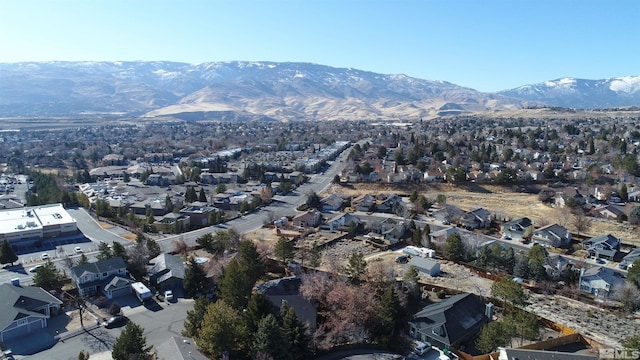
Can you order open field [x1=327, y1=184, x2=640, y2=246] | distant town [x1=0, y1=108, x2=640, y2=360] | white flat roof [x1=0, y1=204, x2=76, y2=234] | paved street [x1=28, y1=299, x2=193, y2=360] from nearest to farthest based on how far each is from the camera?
paved street [x1=28, y1=299, x2=193, y2=360], distant town [x1=0, y1=108, x2=640, y2=360], white flat roof [x1=0, y1=204, x2=76, y2=234], open field [x1=327, y1=184, x2=640, y2=246]

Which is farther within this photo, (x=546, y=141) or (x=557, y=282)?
(x=546, y=141)

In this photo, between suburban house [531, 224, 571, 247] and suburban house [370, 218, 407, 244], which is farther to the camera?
suburban house [370, 218, 407, 244]

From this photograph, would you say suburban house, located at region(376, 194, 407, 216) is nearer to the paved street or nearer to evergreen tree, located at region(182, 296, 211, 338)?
the paved street

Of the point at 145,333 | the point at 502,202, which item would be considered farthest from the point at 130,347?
the point at 502,202

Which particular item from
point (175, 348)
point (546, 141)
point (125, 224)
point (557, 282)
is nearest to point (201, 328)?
point (175, 348)

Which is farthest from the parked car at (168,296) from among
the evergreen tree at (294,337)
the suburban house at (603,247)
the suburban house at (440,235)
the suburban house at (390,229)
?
the suburban house at (603,247)

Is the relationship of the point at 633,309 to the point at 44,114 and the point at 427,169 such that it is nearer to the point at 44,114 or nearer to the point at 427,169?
the point at 427,169

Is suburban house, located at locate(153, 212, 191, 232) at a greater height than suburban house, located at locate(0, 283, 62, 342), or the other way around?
suburban house, located at locate(0, 283, 62, 342)

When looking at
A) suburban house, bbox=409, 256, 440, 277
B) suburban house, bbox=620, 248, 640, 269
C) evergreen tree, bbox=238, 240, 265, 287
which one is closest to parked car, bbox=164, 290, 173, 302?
evergreen tree, bbox=238, 240, 265, 287
